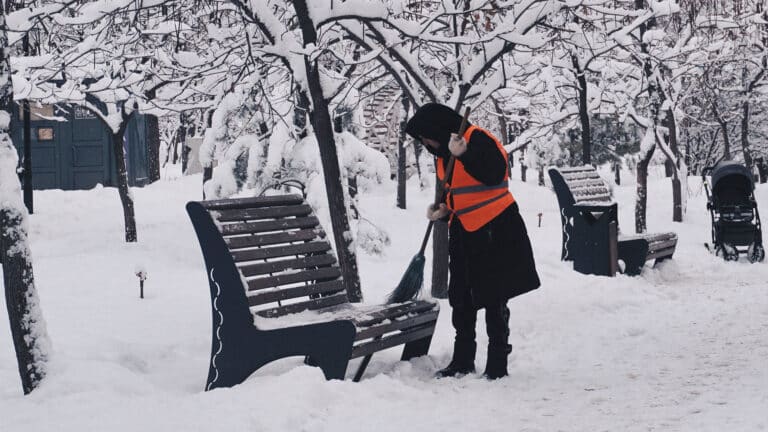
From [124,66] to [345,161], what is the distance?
3.65 meters

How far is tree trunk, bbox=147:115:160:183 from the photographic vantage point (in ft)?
91.5

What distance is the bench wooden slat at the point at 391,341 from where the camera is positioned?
216 inches

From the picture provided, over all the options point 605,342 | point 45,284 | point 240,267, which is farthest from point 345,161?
point 240,267

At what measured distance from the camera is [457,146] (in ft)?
18.3

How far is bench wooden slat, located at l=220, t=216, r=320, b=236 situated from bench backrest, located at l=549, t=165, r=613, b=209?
5433 mm

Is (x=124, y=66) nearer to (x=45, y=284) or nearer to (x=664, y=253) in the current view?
(x=45, y=284)

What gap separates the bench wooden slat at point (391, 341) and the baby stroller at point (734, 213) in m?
7.57

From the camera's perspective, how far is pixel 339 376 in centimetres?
528

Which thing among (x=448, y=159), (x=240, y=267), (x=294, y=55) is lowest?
(x=240, y=267)

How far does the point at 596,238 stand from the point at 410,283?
4508mm

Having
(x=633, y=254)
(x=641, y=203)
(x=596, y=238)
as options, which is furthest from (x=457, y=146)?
(x=641, y=203)

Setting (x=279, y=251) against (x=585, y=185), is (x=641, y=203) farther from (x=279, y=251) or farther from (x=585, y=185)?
(x=279, y=251)

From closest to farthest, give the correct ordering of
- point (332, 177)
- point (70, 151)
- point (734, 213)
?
point (332, 177), point (734, 213), point (70, 151)

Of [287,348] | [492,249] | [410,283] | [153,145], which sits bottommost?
[287,348]
